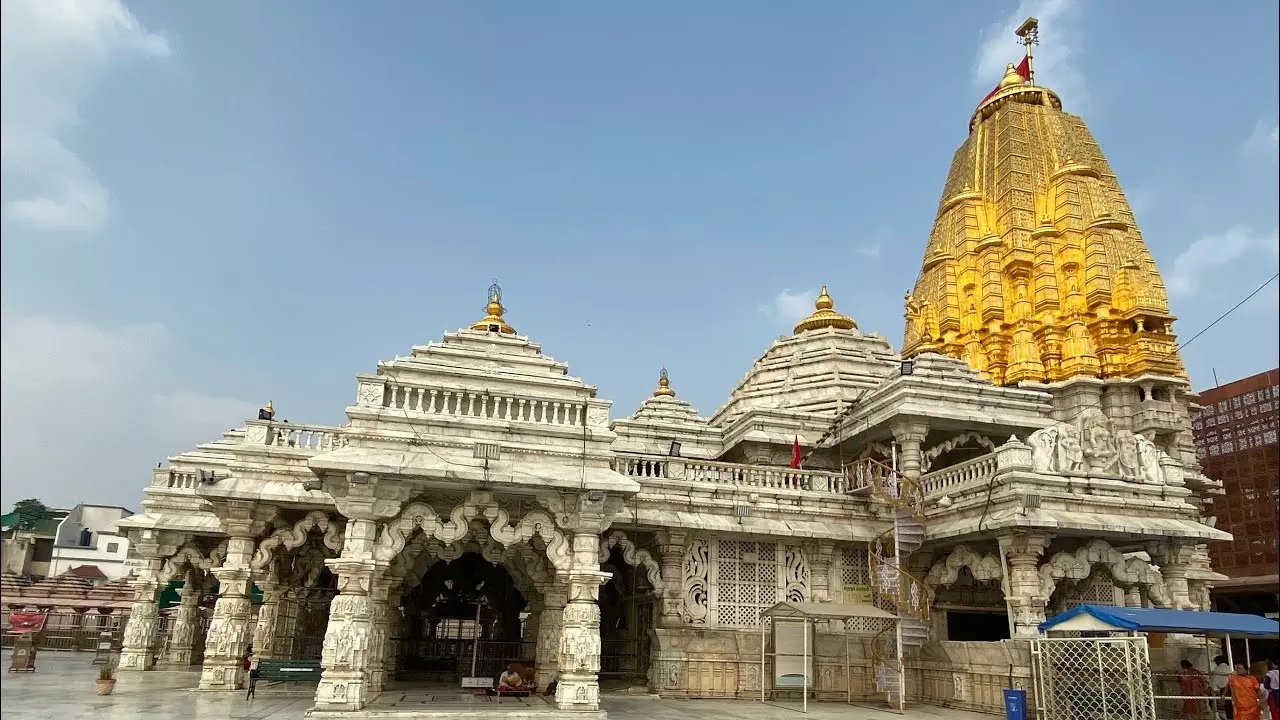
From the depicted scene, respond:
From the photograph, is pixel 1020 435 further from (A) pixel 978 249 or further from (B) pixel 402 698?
(B) pixel 402 698

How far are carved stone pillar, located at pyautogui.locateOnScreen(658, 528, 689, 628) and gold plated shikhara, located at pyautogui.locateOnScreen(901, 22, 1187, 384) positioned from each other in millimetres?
15900

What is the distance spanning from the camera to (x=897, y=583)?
61.4ft

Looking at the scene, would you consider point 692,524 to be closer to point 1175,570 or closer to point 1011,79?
point 1175,570

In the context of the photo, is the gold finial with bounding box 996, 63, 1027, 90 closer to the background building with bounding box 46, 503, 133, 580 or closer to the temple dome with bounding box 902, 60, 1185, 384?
the temple dome with bounding box 902, 60, 1185, 384

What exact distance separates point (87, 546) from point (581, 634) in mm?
62542

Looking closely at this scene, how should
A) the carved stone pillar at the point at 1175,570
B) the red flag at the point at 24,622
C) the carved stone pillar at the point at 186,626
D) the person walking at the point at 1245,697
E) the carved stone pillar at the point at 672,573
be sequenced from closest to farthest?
1. the person walking at the point at 1245,697
2. the carved stone pillar at the point at 1175,570
3. the carved stone pillar at the point at 672,573
4. the carved stone pillar at the point at 186,626
5. the red flag at the point at 24,622

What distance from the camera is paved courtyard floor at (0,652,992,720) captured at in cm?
1357

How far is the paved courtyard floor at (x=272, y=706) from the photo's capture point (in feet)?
44.5

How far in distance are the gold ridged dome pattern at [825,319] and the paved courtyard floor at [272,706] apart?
16468 mm

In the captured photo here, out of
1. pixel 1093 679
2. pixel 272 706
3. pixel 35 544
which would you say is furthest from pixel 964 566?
pixel 35 544

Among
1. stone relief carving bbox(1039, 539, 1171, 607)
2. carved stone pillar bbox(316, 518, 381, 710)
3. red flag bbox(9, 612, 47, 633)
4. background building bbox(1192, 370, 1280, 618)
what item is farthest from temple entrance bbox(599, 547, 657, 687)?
background building bbox(1192, 370, 1280, 618)

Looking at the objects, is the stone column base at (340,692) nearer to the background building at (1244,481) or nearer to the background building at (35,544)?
the background building at (1244,481)

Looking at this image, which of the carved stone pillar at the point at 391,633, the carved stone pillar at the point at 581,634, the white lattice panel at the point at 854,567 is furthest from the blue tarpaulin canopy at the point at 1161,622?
the carved stone pillar at the point at 391,633

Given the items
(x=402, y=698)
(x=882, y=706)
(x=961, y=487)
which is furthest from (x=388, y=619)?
(x=961, y=487)
